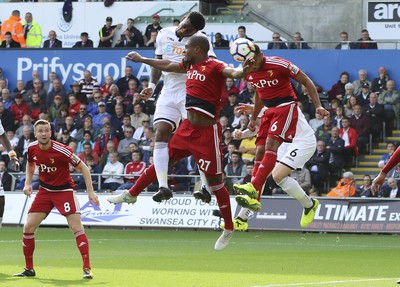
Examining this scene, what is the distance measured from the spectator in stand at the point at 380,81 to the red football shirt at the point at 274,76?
14155 millimetres

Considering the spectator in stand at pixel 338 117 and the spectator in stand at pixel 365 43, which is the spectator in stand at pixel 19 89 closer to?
the spectator in stand at pixel 338 117

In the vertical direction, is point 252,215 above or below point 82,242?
below

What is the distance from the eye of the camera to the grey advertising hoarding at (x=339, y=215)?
2644 cm

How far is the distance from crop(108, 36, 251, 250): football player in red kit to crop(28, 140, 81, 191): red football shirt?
4.37 ft

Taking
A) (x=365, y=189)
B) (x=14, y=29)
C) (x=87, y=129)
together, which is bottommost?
(x=365, y=189)

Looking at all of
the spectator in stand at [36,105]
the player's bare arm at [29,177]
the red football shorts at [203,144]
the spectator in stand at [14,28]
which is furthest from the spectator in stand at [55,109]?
the red football shorts at [203,144]

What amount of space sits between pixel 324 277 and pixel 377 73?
15890 mm

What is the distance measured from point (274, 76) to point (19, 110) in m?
18.4

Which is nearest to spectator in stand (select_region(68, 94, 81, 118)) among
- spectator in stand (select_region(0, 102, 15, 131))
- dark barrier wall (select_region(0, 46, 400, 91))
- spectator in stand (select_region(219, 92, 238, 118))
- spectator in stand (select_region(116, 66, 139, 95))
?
spectator in stand (select_region(116, 66, 139, 95))

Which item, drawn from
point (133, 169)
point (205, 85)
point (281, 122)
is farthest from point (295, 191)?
point (133, 169)

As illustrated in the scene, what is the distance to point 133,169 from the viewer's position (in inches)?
1183

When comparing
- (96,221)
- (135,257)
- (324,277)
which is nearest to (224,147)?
(96,221)

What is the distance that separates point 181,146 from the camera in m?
15.6

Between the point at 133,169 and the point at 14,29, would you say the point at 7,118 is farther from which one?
the point at 133,169
